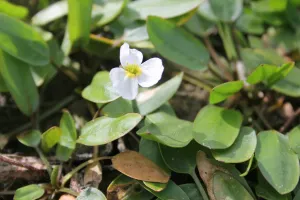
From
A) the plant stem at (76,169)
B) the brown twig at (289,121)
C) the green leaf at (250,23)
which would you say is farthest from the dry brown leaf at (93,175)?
the green leaf at (250,23)

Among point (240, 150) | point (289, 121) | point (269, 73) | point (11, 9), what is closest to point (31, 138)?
point (11, 9)

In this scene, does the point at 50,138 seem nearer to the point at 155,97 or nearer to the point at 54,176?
the point at 54,176

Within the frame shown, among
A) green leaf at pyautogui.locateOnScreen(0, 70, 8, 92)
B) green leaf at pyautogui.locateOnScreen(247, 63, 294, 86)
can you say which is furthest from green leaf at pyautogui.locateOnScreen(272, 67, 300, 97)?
green leaf at pyautogui.locateOnScreen(0, 70, 8, 92)

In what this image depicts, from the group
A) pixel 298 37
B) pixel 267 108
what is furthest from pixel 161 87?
pixel 298 37

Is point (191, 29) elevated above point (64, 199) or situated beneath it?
elevated above

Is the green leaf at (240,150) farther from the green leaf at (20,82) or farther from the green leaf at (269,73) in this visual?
the green leaf at (20,82)

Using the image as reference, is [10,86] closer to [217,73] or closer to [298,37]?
[217,73]

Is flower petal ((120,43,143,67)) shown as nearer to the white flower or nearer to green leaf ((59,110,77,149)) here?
the white flower
